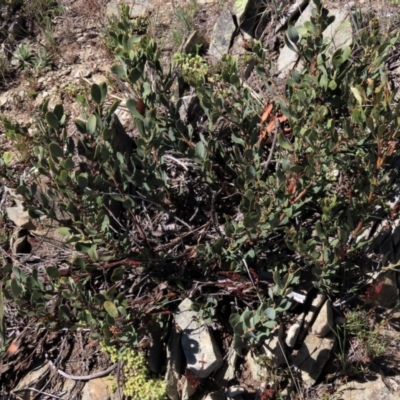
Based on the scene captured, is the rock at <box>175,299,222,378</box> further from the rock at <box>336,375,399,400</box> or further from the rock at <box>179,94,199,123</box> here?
the rock at <box>179,94,199,123</box>

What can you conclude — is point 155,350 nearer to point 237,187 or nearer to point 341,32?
→ point 237,187

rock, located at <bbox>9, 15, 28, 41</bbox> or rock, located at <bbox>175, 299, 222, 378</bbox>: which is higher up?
rock, located at <bbox>9, 15, 28, 41</bbox>

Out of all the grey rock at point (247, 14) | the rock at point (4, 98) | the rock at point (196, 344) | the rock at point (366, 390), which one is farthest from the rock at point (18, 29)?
the rock at point (366, 390)

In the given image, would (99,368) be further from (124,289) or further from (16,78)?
(16,78)

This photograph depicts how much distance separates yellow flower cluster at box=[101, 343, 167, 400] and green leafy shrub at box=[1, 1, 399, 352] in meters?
0.17

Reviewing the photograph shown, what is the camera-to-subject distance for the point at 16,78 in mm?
5012

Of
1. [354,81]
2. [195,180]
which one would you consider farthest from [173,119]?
[354,81]

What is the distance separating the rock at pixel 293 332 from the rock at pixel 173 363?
65 centimetres

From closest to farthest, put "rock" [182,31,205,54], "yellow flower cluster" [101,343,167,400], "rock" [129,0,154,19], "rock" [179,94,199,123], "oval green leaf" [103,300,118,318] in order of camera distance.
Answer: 1. "oval green leaf" [103,300,118,318]
2. "yellow flower cluster" [101,343,167,400]
3. "rock" [179,94,199,123]
4. "rock" [182,31,205,54]
5. "rock" [129,0,154,19]

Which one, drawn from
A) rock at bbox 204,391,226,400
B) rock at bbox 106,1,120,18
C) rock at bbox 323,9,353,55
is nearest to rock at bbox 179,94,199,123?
rock at bbox 323,9,353,55

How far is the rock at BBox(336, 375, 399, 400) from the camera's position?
A: 3125mm

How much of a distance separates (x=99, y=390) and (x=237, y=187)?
150 centimetres

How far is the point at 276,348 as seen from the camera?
10.6 ft

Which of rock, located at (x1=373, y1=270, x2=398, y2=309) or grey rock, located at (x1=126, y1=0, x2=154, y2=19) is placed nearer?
rock, located at (x1=373, y1=270, x2=398, y2=309)
